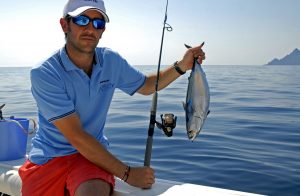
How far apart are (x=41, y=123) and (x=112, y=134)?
5.11 metres

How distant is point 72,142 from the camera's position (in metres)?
2.83

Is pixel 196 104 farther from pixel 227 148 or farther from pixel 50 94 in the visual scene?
pixel 227 148

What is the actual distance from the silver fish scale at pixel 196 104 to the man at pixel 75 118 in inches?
17.4

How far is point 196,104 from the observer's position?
2.57 metres

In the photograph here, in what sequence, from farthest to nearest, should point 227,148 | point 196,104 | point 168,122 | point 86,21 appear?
1. point 227,148
2. point 168,122
3. point 86,21
4. point 196,104

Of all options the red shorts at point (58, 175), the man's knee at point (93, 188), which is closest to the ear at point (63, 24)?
the red shorts at point (58, 175)

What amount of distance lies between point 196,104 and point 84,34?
1.08m

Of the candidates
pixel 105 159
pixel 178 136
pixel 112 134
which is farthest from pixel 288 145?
pixel 105 159

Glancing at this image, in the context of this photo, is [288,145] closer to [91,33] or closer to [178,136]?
[178,136]

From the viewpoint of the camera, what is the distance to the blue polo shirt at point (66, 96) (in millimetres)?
2830

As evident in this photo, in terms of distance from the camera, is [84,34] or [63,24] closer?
[84,34]

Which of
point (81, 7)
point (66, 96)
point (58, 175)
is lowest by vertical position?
point (58, 175)

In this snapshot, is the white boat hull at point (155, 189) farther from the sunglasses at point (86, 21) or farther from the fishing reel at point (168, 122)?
the sunglasses at point (86, 21)

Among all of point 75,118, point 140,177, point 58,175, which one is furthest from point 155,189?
point 75,118
